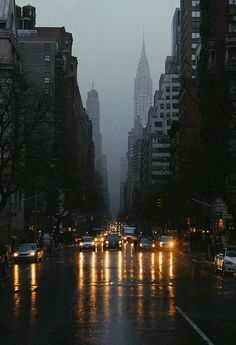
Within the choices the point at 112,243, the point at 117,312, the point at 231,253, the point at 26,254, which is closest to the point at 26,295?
the point at 117,312

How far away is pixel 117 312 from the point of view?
18.1 m

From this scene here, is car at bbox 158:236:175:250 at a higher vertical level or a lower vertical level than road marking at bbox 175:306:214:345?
higher

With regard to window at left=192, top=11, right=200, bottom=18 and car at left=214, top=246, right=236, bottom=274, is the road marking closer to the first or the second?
car at left=214, top=246, right=236, bottom=274

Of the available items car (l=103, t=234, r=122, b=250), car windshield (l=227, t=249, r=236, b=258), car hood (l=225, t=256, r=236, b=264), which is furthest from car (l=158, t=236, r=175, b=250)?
car hood (l=225, t=256, r=236, b=264)

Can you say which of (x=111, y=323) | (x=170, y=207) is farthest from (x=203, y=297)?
(x=170, y=207)

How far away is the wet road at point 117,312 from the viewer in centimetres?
→ 1380

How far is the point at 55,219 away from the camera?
123 m

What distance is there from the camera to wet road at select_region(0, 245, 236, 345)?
45.3 feet

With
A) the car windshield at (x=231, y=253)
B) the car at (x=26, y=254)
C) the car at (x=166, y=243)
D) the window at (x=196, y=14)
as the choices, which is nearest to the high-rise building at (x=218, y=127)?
the car windshield at (x=231, y=253)

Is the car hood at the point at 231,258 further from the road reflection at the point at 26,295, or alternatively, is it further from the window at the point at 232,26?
the window at the point at 232,26

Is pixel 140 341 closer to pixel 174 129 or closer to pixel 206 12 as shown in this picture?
pixel 206 12

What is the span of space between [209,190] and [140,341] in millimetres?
44721

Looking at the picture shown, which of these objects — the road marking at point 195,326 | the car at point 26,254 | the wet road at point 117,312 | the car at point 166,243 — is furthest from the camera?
the car at point 166,243

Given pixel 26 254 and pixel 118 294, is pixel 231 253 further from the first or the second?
pixel 26 254
